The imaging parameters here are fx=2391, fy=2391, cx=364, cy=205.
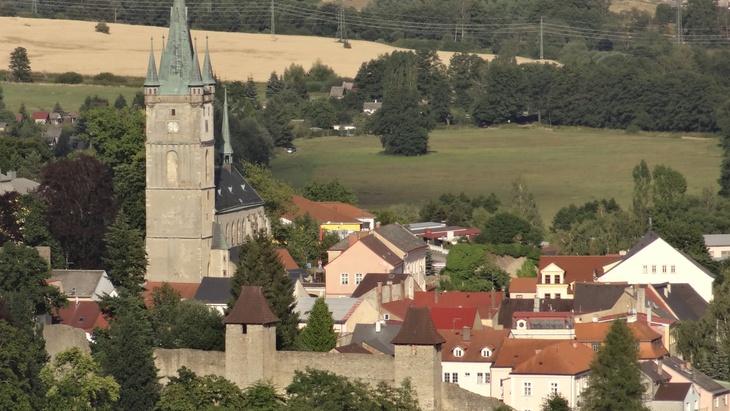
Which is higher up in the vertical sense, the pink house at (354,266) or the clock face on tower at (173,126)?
the clock face on tower at (173,126)

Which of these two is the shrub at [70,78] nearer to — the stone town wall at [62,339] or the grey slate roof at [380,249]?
the grey slate roof at [380,249]

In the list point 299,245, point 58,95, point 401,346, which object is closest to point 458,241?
point 299,245

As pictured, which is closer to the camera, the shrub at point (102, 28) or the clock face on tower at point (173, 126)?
the clock face on tower at point (173, 126)

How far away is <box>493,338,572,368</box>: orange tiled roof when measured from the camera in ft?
241

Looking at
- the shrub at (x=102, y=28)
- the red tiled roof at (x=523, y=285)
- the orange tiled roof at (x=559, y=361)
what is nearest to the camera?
the orange tiled roof at (x=559, y=361)

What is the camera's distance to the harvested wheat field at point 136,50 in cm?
16425

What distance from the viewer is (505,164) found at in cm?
14350

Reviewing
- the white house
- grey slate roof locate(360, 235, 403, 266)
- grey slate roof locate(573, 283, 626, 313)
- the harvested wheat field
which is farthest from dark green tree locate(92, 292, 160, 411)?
the harvested wheat field

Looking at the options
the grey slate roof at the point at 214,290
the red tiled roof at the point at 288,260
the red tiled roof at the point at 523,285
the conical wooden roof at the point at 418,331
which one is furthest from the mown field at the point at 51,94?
the conical wooden roof at the point at 418,331

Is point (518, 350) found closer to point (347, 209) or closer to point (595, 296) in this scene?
point (595, 296)

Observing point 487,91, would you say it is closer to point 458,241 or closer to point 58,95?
point 58,95

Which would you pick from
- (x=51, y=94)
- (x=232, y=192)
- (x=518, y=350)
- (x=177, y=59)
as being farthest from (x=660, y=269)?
(x=51, y=94)

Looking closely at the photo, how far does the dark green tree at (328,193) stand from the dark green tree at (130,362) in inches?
1662

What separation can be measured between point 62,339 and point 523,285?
23955mm
